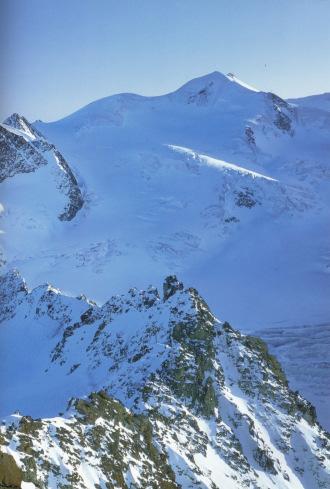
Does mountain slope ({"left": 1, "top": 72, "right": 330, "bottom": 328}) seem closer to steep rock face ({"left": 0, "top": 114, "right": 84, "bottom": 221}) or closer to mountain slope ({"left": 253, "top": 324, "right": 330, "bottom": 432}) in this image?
steep rock face ({"left": 0, "top": 114, "right": 84, "bottom": 221})

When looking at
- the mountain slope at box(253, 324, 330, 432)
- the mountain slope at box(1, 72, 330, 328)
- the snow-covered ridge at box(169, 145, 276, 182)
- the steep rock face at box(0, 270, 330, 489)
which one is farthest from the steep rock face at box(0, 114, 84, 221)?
the steep rock face at box(0, 270, 330, 489)

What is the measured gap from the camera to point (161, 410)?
143ft

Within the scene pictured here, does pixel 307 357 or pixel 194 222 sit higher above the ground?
pixel 194 222

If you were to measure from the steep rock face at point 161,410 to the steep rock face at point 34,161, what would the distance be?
9439 cm

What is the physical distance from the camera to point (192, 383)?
4706cm

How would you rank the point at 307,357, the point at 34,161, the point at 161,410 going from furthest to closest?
the point at 34,161 < the point at 307,357 < the point at 161,410

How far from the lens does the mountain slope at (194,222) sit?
5069 inches

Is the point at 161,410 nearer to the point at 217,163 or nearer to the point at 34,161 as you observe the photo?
the point at 34,161

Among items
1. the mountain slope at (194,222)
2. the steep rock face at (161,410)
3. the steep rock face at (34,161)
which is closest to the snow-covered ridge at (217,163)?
the mountain slope at (194,222)

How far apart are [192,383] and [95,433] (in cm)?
1251

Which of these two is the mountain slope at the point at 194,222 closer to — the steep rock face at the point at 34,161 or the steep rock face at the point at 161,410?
the steep rock face at the point at 34,161

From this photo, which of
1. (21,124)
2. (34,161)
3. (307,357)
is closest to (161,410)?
(307,357)

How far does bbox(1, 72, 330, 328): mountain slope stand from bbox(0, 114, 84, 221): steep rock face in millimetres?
3656

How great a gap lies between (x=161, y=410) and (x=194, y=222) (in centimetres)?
11232
